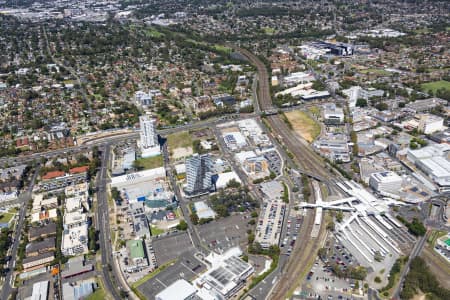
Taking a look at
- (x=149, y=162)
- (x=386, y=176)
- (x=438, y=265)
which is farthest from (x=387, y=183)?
(x=149, y=162)

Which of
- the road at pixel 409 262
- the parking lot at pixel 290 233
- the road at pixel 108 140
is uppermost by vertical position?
the road at pixel 409 262

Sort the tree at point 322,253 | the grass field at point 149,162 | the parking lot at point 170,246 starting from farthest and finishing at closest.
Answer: the grass field at point 149,162, the parking lot at point 170,246, the tree at point 322,253

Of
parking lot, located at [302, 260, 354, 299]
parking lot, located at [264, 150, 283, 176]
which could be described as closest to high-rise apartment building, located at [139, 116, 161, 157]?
parking lot, located at [264, 150, 283, 176]

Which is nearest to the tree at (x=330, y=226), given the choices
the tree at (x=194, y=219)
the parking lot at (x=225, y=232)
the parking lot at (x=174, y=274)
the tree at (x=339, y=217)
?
the tree at (x=339, y=217)

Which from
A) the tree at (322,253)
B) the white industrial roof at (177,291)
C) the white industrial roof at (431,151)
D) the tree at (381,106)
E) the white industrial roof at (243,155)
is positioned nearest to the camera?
the white industrial roof at (177,291)

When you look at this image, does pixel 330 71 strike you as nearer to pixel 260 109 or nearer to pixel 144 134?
pixel 260 109

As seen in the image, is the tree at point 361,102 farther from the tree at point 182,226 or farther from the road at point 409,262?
the tree at point 182,226

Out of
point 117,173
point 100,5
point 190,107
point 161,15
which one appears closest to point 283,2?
point 161,15
